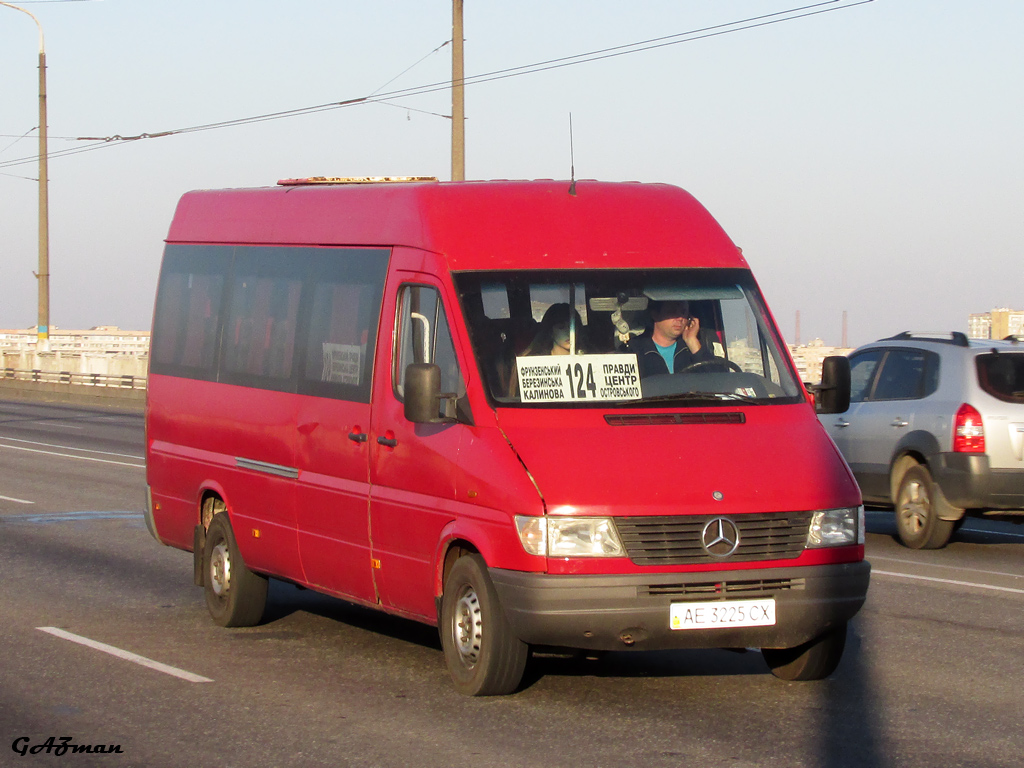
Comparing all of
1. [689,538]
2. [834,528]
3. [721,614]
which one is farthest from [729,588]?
[834,528]

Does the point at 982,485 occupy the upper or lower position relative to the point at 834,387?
lower

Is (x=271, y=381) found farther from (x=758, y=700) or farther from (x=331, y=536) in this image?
(x=758, y=700)

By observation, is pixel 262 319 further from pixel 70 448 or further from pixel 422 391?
pixel 70 448

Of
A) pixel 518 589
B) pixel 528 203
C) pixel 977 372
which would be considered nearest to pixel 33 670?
pixel 518 589

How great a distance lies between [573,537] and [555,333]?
1251 millimetres

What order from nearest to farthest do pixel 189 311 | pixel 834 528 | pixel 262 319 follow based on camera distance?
pixel 834 528 → pixel 262 319 → pixel 189 311

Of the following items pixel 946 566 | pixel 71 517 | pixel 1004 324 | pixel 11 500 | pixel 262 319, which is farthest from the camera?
pixel 1004 324

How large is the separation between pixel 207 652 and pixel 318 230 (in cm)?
248

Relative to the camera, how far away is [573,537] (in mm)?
6734

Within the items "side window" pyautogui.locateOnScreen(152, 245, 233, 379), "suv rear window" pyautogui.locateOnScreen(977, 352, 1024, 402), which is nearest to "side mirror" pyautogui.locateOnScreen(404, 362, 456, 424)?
"side window" pyautogui.locateOnScreen(152, 245, 233, 379)

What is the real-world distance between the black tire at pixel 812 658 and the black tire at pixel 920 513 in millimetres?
5643

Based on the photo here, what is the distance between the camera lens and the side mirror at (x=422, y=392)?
23.5 ft

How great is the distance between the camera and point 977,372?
12.7 meters

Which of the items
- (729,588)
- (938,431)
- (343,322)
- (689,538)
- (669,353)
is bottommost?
(729,588)
